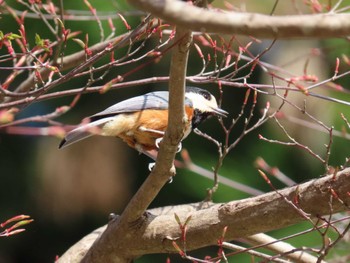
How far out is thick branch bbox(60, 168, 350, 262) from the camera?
236 centimetres

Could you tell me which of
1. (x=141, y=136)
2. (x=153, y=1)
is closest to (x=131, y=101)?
(x=141, y=136)

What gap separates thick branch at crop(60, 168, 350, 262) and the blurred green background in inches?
129

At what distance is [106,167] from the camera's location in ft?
21.6

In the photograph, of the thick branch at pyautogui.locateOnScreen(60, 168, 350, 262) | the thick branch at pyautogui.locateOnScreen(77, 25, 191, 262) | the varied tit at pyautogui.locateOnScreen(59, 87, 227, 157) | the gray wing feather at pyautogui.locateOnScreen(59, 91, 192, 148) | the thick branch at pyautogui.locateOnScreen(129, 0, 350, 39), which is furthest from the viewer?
the varied tit at pyautogui.locateOnScreen(59, 87, 227, 157)

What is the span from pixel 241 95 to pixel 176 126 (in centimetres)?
430

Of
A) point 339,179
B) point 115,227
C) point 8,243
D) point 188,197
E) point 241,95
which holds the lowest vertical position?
point 8,243

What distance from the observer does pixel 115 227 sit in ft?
9.47

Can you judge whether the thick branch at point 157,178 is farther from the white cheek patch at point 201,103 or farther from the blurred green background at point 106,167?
the blurred green background at point 106,167

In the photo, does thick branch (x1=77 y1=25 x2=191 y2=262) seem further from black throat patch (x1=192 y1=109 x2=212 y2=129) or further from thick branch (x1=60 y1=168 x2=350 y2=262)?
black throat patch (x1=192 y1=109 x2=212 y2=129)

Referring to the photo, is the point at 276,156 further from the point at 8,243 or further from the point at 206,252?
the point at 8,243

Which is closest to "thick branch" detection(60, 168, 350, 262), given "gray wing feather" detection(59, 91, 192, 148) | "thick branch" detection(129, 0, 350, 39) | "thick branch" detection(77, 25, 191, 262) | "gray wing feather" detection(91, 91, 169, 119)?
"thick branch" detection(77, 25, 191, 262)

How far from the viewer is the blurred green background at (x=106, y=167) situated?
6168 millimetres

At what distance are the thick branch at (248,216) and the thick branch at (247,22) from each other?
94cm

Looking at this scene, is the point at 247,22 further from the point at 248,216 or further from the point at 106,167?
the point at 106,167
